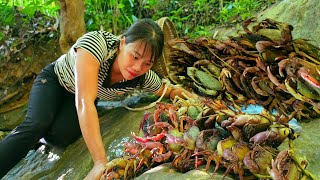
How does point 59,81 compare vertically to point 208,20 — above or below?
above

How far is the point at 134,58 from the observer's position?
2.19 meters

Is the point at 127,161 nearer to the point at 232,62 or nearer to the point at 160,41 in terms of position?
the point at 160,41

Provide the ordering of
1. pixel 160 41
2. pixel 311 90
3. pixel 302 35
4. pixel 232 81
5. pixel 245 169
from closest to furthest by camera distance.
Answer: pixel 245 169 → pixel 311 90 → pixel 160 41 → pixel 232 81 → pixel 302 35

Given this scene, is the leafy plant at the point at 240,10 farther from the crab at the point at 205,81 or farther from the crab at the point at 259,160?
the crab at the point at 259,160

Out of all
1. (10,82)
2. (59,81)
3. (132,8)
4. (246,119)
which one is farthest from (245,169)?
(132,8)

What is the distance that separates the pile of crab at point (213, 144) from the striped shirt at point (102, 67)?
696 millimetres

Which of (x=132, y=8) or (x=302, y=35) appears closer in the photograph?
(x=302, y=35)

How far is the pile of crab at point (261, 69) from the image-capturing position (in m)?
1.86

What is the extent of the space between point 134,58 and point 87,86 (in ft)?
1.06

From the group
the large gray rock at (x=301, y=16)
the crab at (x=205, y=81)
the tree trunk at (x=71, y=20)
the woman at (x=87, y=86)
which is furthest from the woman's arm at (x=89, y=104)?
the tree trunk at (x=71, y=20)

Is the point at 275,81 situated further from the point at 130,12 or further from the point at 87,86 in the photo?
the point at 130,12

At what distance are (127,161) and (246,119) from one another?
58 cm

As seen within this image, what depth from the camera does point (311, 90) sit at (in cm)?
184

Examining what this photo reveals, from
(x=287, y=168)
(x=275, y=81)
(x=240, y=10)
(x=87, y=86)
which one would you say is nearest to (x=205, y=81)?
(x=275, y=81)
